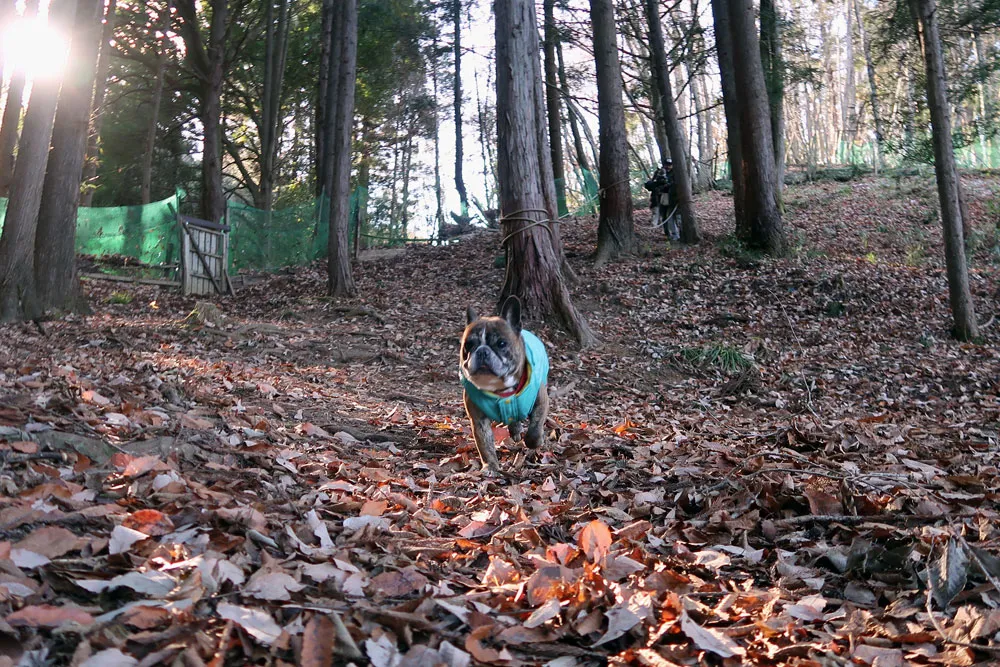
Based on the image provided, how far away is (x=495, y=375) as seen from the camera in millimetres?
5070

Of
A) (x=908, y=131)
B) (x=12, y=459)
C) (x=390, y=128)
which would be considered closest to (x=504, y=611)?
(x=12, y=459)

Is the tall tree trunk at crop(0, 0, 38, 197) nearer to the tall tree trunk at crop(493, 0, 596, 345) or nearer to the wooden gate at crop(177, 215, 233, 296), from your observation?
the wooden gate at crop(177, 215, 233, 296)

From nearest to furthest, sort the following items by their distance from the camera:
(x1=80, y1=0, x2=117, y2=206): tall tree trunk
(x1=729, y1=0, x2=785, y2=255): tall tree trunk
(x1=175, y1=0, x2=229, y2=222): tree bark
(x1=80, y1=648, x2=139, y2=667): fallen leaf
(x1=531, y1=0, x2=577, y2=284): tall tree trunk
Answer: (x1=80, y1=648, x2=139, y2=667): fallen leaf → (x1=531, y1=0, x2=577, y2=284): tall tree trunk → (x1=729, y1=0, x2=785, y2=255): tall tree trunk → (x1=80, y1=0, x2=117, y2=206): tall tree trunk → (x1=175, y1=0, x2=229, y2=222): tree bark

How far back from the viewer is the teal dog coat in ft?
17.0

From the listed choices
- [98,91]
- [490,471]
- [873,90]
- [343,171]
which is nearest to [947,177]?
[490,471]

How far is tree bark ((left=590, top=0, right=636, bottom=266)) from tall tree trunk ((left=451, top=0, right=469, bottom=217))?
13.4 meters

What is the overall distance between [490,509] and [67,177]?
1049 centimetres

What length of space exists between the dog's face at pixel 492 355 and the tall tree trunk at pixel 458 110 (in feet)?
78.8

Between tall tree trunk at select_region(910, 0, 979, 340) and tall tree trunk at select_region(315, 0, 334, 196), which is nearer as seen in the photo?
tall tree trunk at select_region(910, 0, 979, 340)

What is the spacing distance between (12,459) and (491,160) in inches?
1625

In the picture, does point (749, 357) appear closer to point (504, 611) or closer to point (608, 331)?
point (608, 331)

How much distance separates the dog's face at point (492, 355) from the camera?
503cm

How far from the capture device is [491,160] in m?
43.2

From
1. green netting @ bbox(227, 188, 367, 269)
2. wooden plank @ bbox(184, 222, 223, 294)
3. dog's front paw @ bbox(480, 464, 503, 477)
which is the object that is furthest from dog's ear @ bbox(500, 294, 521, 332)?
green netting @ bbox(227, 188, 367, 269)
